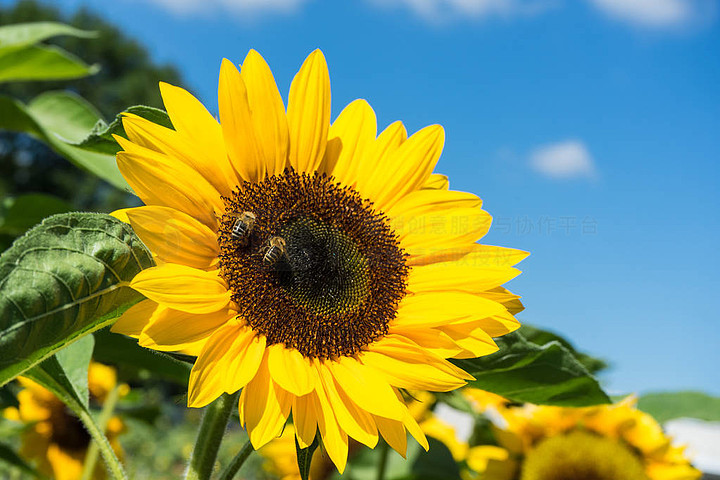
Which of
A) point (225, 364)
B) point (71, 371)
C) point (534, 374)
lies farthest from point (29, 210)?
point (534, 374)

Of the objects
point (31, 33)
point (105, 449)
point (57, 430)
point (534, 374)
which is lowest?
point (57, 430)

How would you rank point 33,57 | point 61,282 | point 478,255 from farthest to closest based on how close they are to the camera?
1. point 33,57
2. point 478,255
3. point 61,282

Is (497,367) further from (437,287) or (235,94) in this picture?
(235,94)

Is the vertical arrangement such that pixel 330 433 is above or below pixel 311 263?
below

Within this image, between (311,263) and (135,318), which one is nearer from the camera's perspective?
(135,318)

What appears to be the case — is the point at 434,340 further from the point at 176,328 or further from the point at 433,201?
the point at 176,328

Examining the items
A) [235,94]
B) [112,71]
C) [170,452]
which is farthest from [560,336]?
[112,71]

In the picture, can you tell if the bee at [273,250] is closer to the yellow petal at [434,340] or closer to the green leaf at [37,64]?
the yellow petal at [434,340]

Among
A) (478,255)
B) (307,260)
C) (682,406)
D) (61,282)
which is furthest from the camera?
(682,406)
